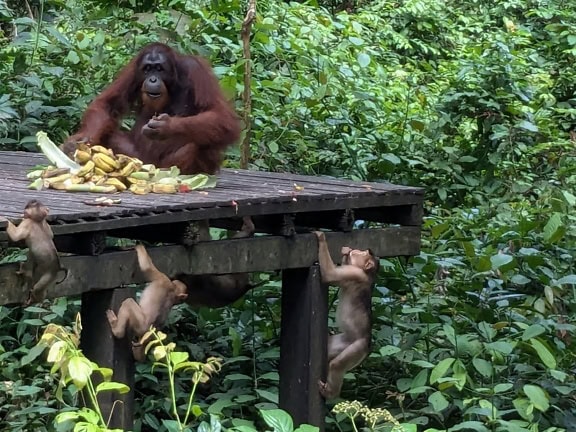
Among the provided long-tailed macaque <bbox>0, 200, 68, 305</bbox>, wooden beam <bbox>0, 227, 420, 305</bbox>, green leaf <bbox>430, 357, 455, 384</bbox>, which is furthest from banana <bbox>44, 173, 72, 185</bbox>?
green leaf <bbox>430, 357, 455, 384</bbox>

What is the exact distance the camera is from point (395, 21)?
11.5 m

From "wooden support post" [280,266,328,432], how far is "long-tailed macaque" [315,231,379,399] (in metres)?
0.05

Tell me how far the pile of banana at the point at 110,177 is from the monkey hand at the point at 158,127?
144 millimetres

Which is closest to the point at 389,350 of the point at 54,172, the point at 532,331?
the point at 532,331

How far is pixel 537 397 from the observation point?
3.96 m

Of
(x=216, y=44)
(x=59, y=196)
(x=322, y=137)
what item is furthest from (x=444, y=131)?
(x=59, y=196)

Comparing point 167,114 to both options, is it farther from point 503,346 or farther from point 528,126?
point 528,126

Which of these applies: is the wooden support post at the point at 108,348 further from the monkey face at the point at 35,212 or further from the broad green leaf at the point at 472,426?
the broad green leaf at the point at 472,426

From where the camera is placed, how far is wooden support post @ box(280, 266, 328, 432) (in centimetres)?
430

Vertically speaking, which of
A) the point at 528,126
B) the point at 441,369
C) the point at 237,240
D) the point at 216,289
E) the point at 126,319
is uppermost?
the point at 528,126

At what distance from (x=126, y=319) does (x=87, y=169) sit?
0.87 metres

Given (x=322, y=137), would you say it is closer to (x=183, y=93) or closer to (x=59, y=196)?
(x=183, y=93)

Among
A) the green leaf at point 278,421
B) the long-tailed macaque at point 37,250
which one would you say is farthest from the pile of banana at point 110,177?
the green leaf at point 278,421

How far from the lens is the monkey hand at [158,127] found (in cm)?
444
